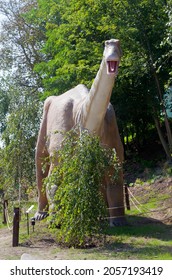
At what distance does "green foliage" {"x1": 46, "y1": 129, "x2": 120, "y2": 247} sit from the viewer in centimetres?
741

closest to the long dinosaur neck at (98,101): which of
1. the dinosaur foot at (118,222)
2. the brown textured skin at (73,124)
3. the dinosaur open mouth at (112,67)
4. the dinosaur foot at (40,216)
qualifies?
the dinosaur open mouth at (112,67)

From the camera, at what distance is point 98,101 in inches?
328

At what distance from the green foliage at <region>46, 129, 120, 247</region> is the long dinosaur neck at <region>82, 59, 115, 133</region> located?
0.73 m

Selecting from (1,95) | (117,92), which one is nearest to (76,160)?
(117,92)

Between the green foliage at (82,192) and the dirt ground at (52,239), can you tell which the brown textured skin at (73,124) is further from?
the green foliage at (82,192)

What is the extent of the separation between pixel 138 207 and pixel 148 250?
18.8ft

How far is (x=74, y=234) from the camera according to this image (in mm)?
7449

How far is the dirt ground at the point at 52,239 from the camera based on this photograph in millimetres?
7285

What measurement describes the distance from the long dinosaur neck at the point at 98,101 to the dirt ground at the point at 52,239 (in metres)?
2.17

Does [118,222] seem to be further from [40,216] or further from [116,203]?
[40,216]

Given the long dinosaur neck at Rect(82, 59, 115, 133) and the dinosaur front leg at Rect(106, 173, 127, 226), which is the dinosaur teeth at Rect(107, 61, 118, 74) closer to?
the long dinosaur neck at Rect(82, 59, 115, 133)

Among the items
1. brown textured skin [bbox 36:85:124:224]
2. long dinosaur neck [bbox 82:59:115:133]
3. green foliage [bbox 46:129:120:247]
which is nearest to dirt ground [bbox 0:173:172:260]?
green foliage [bbox 46:129:120:247]

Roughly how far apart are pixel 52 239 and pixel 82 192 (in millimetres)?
1536
